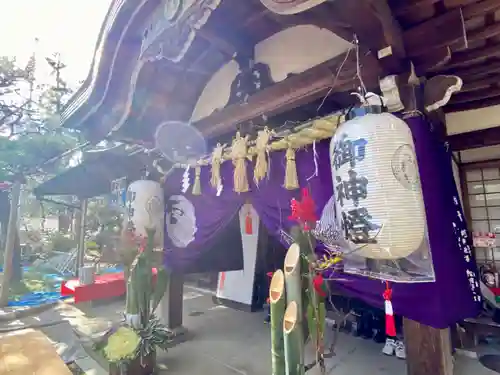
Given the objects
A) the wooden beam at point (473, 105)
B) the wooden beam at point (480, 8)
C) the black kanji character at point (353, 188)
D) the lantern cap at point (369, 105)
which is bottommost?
the black kanji character at point (353, 188)

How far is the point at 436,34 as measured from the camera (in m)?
2.37

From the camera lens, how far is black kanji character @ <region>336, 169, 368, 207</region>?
2.14m

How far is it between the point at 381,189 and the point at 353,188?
0.60 feet

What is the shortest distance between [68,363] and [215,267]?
8.29 feet

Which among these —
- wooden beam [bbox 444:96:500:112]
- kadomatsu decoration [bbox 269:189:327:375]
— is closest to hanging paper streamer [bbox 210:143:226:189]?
kadomatsu decoration [bbox 269:189:327:375]

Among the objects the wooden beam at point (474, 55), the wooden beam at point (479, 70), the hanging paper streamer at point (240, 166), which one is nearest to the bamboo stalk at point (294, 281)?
the hanging paper streamer at point (240, 166)

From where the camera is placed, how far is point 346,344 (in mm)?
4730

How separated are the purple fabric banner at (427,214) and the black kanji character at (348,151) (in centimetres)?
62

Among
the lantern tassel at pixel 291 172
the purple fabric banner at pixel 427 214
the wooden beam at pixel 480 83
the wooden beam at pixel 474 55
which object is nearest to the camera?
the purple fabric banner at pixel 427 214

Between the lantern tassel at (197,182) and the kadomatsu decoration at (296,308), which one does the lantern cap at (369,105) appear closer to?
the kadomatsu decoration at (296,308)

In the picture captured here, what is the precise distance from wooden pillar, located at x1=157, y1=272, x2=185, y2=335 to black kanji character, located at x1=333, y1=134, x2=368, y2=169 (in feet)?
12.7

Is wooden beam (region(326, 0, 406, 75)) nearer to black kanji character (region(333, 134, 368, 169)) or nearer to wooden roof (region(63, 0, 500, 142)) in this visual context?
wooden roof (region(63, 0, 500, 142))

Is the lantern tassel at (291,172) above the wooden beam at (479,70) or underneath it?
underneath

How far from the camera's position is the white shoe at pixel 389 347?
14.0 ft
